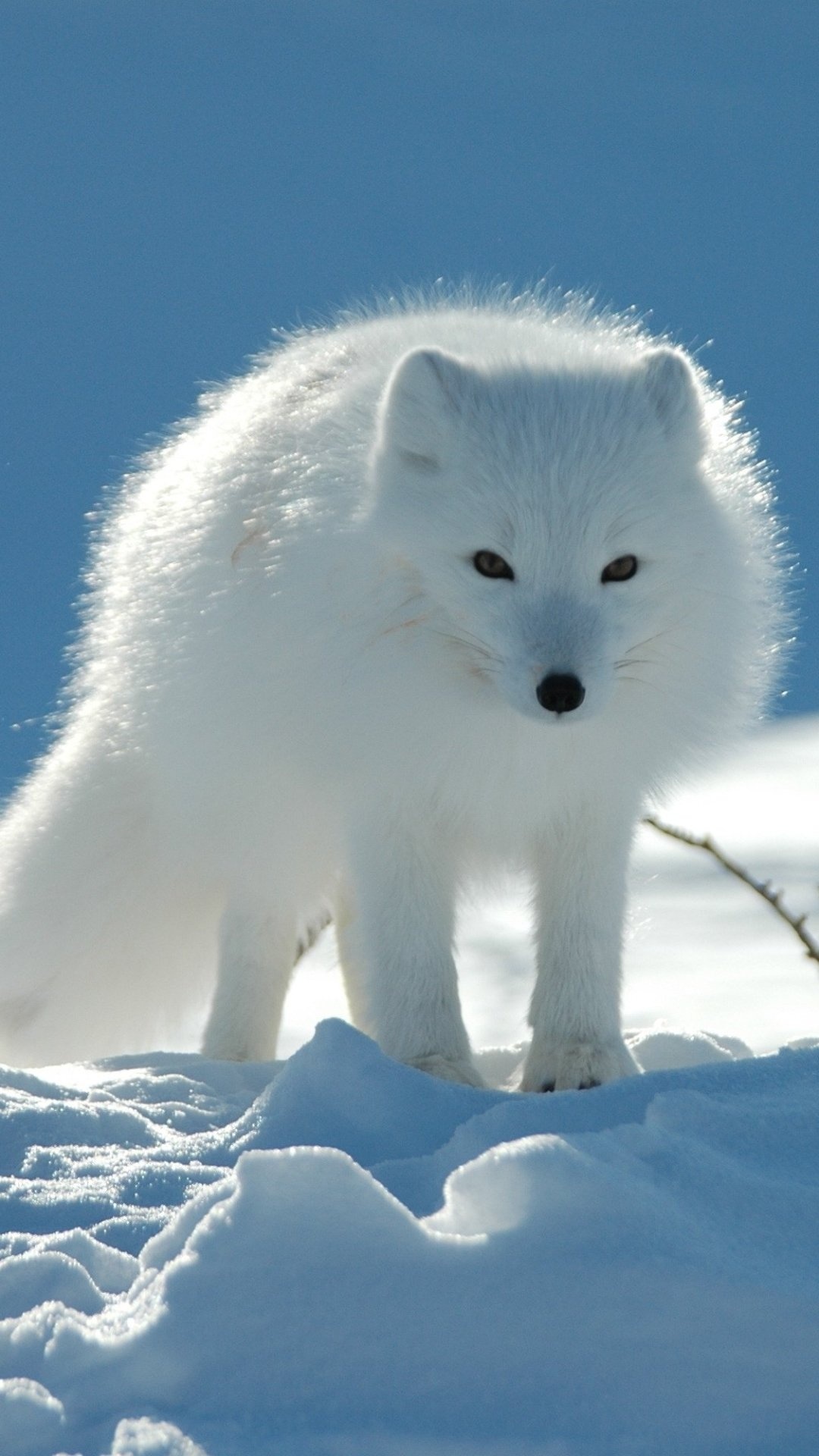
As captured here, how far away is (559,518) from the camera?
10.7 feet

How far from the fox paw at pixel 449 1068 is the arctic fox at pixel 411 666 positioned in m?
0.01

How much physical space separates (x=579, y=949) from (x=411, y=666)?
78 cm

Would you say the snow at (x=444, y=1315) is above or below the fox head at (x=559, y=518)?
below

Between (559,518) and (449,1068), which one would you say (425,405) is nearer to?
(559,518)

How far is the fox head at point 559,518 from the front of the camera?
10.6ft

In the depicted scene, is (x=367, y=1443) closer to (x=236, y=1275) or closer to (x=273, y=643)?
(x=236, y=1275)

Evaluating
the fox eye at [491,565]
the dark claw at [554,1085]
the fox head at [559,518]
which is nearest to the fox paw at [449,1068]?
the dark claw at [554,1085]

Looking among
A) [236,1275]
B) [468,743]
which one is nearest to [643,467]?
[468,743]

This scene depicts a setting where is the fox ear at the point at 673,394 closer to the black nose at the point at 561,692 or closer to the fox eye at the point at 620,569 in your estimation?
the fox eye at the point at 620,569

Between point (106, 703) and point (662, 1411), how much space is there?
3010 mm

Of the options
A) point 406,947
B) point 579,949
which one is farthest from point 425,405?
point 579,949

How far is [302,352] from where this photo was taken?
15.1ft

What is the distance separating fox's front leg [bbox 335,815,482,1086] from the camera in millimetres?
3785

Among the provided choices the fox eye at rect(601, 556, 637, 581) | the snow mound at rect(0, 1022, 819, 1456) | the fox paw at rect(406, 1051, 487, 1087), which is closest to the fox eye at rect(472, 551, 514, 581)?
the fox eye at rect(601, 556, 637, 581)
